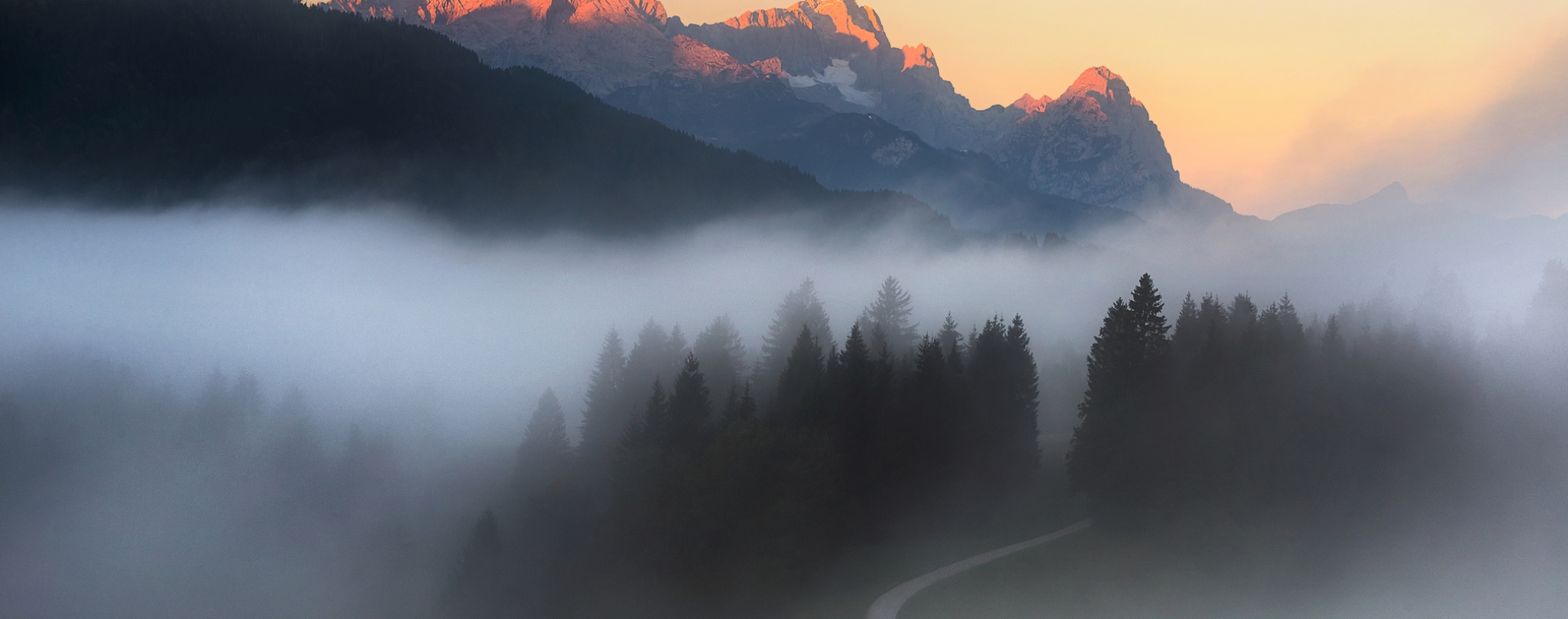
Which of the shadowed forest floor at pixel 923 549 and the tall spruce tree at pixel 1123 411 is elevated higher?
the tall spruce tree at pixel 1123 411

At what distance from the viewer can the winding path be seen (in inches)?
2478

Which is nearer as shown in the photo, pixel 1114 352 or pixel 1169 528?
pixel 1169 528

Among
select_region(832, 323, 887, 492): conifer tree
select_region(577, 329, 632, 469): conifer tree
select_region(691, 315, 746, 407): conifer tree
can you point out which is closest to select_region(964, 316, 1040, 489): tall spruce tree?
select_region(832, 323, 887, 492): conifer tree

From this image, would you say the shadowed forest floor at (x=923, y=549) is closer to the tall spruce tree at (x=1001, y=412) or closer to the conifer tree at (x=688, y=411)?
the tall spruce tree at (x=1001, y=412)

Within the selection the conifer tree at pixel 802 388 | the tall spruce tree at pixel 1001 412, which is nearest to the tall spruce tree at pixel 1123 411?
the tall spruce tree at pixel 1001 412

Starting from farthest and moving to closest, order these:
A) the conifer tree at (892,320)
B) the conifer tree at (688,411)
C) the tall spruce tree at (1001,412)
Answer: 1. the conifer tree at (892,320)
2. the conifer tree at (688,411)
3. the tall spruce tree at (1001,412)

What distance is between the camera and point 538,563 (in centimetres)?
8356

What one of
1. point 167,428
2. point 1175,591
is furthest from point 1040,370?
point 167,428

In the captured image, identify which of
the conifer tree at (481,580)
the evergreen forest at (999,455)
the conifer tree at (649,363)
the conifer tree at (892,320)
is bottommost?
the conifer tree at (481,580)

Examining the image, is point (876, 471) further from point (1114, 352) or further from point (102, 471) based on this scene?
point (102, 471)

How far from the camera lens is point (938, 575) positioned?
69938mm

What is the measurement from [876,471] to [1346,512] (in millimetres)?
33051

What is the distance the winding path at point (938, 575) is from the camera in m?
62.9

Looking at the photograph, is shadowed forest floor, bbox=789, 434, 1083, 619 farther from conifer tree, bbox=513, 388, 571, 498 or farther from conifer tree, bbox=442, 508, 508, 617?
conifer tree, bbox=513, 388, 571, 498
